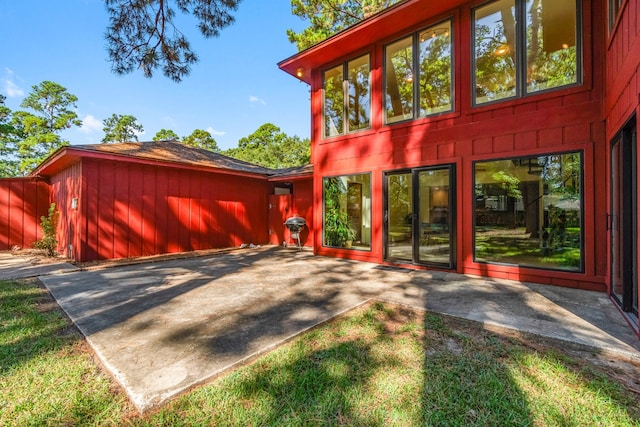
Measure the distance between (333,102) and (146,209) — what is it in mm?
5197

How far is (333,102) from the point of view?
6727mm

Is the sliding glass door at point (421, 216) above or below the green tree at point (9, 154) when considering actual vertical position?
below

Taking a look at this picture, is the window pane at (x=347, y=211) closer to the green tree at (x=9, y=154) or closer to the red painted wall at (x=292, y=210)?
the red painted wall at (x=292, y=210)

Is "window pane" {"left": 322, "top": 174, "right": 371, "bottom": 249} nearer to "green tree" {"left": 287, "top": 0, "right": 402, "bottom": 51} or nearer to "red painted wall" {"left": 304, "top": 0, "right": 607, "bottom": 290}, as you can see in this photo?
"red painted wall" {"left": 304, "top": 0, "right": 607, "bottom": 290}

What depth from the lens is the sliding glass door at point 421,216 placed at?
5086 mm

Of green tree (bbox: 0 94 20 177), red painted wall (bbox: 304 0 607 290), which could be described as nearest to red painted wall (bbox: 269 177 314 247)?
red painted wall (bbox: 304 0 607 290)

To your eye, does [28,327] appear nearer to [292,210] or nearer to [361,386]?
[361,386]

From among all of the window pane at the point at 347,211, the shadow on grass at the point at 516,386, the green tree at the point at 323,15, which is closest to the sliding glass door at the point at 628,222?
the shadow on grass at the point at 516,386

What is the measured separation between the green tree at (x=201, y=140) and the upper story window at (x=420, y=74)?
30929 mm

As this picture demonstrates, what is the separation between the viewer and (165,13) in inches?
200

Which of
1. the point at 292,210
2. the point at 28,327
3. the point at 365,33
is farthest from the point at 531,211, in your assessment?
the point at 292,210

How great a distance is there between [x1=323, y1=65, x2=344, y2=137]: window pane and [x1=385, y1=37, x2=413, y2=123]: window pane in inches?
44.8

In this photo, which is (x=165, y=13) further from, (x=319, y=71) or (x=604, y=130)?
(x=604, y=130)

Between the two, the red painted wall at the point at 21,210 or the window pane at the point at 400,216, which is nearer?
the window pane at the point at 400,216
